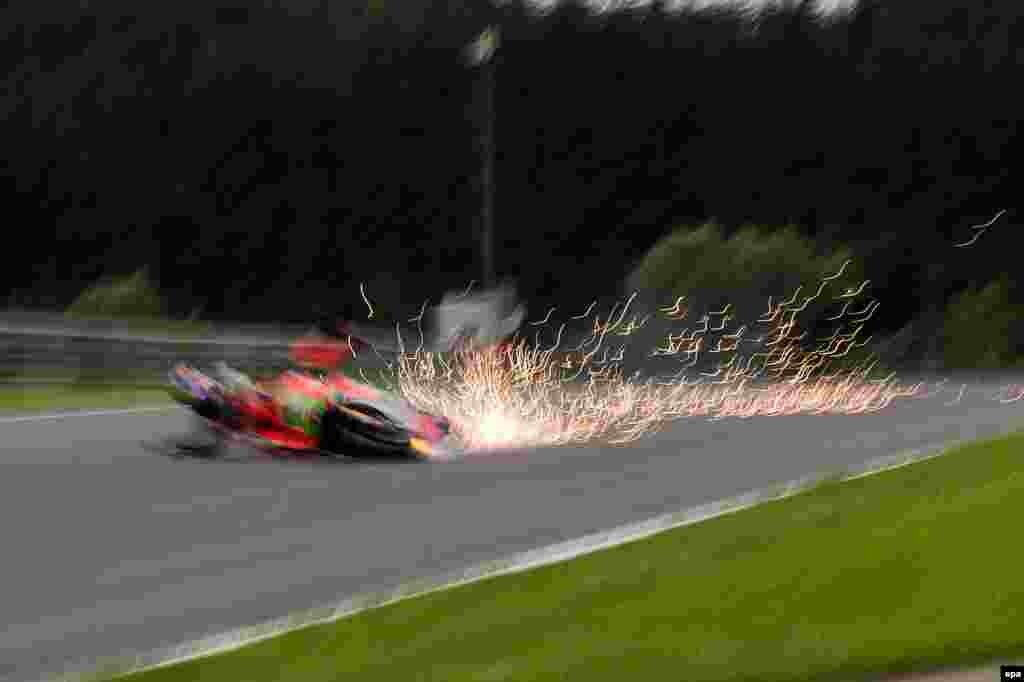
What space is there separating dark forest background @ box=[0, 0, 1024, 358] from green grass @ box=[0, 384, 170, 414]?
124 ft

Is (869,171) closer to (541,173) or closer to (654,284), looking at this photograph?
(541,173)

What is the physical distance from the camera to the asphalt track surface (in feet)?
29.7

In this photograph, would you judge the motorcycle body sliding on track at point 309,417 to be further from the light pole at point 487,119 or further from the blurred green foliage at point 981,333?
the blurred green foliage at point 981,333

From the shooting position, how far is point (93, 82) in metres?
78.5

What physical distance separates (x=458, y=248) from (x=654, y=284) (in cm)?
2024

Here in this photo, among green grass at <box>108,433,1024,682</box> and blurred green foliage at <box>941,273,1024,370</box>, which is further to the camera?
blurred green foliage at <box>941,273,1024,370</box>

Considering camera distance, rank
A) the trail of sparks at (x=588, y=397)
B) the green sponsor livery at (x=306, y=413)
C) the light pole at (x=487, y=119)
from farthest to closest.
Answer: the light pole at (x=487, y=119)
the trail of sparks at (x=588, y=397)
the green sponsor livery at (x=306, y=413)

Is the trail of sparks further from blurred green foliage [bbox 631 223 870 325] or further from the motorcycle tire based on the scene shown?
blurred green foliage [bbox 631 223 870 325]

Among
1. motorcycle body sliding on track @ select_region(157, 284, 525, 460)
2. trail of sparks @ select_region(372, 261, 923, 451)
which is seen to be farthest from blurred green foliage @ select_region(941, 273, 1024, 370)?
motorcycle body sliding on track @ select_region(157, 284, 525, 460)

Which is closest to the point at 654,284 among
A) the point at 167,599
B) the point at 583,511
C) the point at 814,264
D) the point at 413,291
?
the point at 814,264

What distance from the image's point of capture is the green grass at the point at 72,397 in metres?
24.6

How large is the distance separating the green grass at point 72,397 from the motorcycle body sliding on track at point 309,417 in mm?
7106

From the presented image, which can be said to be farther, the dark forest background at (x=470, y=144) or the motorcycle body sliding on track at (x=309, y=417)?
the dark forest background at (x=470, y=144)

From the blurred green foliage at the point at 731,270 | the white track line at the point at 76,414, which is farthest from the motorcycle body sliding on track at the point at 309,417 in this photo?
the blurred green foliage at the point at 731,270
